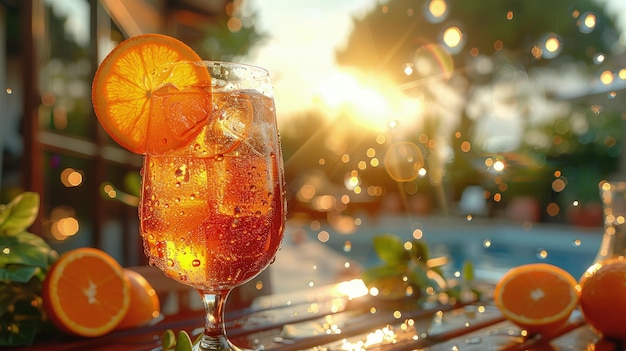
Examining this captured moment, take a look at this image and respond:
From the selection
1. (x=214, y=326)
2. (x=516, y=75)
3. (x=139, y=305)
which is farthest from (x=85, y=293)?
(x=516, y=75)

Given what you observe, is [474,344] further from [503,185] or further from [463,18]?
[463,18]

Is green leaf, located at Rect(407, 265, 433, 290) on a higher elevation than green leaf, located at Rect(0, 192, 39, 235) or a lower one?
lower

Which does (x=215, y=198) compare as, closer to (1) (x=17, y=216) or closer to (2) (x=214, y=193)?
(2) (x=214, y=193)

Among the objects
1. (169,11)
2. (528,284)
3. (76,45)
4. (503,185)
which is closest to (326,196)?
(503,185)

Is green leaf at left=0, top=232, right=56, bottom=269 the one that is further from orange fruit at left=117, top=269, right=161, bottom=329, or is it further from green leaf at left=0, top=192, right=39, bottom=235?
orange fruit at left=117, top=269, right=161, bottom=329

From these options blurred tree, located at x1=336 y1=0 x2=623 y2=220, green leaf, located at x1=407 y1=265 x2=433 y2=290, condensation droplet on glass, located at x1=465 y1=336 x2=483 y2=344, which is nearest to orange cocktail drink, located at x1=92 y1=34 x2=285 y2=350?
condensation droplet on glass, located at x1=465 y1=336 x2=483 y2=344

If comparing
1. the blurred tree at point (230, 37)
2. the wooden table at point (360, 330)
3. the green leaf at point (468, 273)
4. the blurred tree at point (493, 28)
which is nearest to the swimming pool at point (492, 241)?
the blurred tree at point (493, 28)
